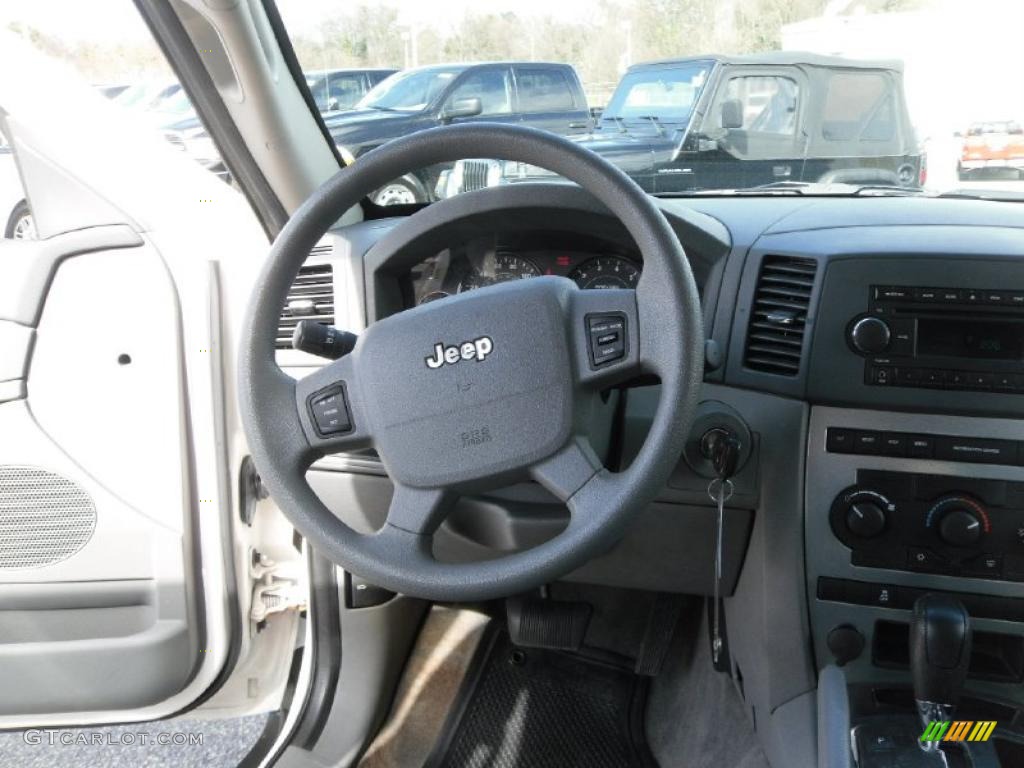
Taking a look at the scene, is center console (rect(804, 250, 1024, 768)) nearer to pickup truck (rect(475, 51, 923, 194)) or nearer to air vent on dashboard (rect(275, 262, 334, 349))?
pickup truck (rect(475, 51, 923, 194))

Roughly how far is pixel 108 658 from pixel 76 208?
1026 millimetres

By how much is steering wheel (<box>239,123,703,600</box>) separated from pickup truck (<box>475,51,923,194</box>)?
50cm

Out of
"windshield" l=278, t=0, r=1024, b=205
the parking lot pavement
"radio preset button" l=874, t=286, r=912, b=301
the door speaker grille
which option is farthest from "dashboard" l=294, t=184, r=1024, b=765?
the parking lot pavement

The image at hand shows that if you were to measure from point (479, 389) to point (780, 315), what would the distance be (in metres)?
0.66

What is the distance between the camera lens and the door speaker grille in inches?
84.3

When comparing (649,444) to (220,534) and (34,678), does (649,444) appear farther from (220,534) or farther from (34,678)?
(34,678)

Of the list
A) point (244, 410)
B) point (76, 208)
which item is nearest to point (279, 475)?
point (244, 410)

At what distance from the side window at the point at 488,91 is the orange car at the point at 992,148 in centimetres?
89

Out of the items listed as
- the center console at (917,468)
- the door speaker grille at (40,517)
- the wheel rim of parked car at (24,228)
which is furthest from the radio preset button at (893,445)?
the wheel rim of parked car at (24,228)

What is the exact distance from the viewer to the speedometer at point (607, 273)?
70.5 inches

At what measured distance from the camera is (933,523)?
1.71 metres

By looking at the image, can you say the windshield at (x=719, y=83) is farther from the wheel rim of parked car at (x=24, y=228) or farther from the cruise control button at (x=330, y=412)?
the wheel rim of parked car at (x=24, y=228)

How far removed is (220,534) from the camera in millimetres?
2199

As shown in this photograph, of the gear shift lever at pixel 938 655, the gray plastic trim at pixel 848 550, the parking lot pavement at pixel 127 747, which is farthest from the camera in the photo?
the parking lot pavement at pixel 127 747
